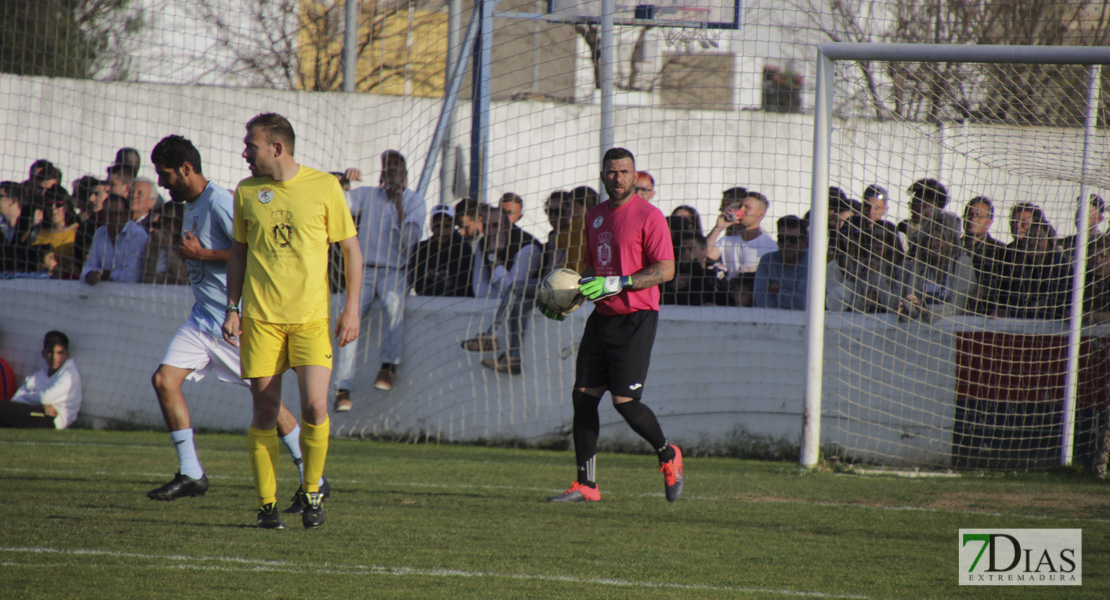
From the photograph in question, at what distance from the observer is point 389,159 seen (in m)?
8.88

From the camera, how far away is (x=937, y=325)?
26.2 feet

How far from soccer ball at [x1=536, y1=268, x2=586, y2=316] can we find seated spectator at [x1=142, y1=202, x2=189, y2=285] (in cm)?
509

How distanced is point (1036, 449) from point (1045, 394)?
43 cm

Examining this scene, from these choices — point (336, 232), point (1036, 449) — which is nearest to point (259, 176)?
point (336, 232)

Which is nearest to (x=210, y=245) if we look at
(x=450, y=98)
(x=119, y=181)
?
(x=450, y=98)

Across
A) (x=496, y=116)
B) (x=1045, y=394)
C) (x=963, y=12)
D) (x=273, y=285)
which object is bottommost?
(x=1045, y=394)

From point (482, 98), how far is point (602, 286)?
4228mm

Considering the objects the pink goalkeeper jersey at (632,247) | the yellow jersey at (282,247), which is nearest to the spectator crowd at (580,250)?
the pink goalkeeper jersey at (632,247)

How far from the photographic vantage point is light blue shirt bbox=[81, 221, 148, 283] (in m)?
9.53

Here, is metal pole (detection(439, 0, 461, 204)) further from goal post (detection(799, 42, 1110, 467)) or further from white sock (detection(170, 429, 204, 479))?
white sock (detection(170, 429, 204, 479))

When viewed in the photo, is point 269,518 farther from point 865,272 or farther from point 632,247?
point 865,272

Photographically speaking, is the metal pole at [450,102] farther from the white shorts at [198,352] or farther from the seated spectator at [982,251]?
the seated spectator at [982,251]

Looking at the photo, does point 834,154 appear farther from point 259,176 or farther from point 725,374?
point 259,176

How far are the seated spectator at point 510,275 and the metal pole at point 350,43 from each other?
106 inches
